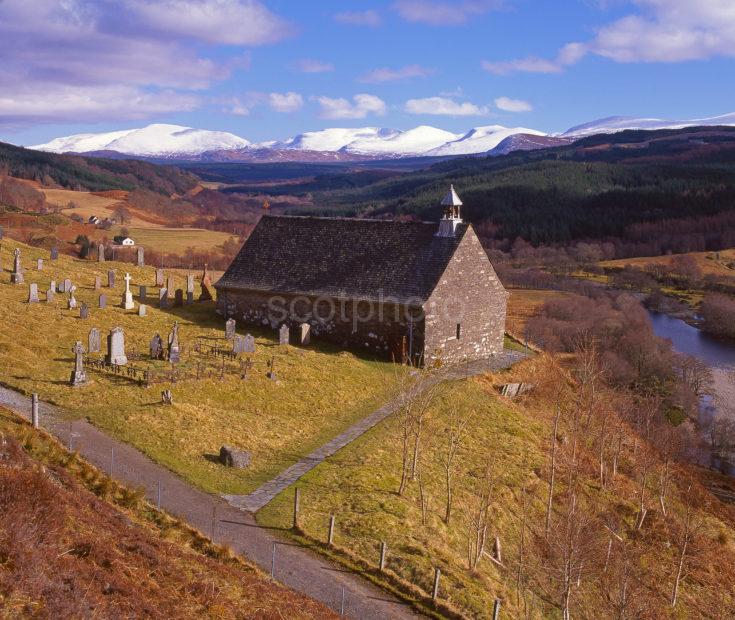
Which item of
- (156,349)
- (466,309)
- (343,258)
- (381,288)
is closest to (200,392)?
(156,349)

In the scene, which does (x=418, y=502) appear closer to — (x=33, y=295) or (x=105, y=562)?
(x=105, y=562)

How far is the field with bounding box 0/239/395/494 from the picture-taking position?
76.0 ft

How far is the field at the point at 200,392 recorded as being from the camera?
23.2 metres

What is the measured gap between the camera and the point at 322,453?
25000mm

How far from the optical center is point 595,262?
414 ft

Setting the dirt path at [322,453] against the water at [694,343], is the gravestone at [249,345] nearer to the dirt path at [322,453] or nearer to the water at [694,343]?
the dirt path at [322,453]

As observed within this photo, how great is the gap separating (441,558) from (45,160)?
653 feet

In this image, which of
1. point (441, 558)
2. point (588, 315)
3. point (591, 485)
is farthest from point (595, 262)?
point (441, 558)

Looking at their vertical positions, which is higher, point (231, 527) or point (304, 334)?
point (304, 334)

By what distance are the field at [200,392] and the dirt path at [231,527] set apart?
0.76 m

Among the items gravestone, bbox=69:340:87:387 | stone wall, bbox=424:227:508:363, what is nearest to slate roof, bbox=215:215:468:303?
stone wall, bbox=424:227:508:363

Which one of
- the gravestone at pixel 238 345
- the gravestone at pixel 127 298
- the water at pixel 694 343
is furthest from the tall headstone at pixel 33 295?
the water at pixel 694 343

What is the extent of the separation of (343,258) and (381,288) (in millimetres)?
4213

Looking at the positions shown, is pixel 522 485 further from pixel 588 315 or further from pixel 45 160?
pixel 45 160
